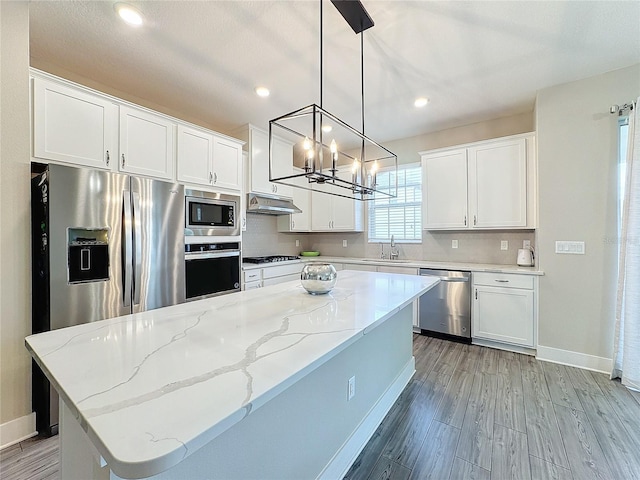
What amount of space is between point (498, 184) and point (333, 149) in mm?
2525

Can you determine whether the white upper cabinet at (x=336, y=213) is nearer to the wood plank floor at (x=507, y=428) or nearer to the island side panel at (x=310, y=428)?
the wood plank floor at (x=507, y=428)

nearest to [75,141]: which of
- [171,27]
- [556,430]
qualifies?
[171,27]

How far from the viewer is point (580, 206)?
2.76 meters

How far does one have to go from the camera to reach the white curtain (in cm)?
237

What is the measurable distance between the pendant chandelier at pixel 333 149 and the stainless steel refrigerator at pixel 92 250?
3.67 feet

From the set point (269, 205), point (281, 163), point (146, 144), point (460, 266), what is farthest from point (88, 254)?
point (460, 266)

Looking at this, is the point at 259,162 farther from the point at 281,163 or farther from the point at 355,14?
the point at 355,14

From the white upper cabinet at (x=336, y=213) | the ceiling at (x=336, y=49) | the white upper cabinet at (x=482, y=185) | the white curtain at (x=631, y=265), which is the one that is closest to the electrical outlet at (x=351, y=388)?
the ceiling at (x=336, y=49)

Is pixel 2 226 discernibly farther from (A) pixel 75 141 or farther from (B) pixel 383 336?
(B) pixel 383 336

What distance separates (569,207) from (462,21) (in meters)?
2.05

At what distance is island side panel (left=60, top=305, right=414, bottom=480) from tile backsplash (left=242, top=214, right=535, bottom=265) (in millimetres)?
2219

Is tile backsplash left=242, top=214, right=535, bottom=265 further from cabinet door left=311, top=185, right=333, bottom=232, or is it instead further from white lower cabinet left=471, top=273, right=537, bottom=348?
white lower cabinet left=471, top=273, right=537, bottom=348

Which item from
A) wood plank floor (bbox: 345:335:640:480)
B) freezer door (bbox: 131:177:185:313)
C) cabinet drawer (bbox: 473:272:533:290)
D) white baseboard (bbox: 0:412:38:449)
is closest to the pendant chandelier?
freezer door (bbox: 131:177:185:313)

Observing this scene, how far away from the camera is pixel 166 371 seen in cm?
80
